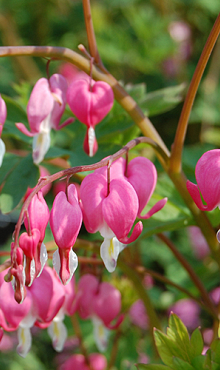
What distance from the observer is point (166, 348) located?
64 cm

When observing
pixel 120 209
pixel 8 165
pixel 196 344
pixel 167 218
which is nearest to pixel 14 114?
pixel 8 165

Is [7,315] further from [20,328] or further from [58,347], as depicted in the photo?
[58,347]

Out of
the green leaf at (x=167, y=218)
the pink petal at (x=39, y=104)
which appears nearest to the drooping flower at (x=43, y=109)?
the pink petal at (x=39, y=104)

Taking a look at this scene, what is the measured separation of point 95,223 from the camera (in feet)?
1.87

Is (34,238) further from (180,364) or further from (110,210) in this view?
(180,364)

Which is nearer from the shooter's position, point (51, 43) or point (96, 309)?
point (96, 309)

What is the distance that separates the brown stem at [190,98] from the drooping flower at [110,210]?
17 cm

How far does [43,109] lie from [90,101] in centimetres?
8

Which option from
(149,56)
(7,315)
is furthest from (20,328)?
(149,56)

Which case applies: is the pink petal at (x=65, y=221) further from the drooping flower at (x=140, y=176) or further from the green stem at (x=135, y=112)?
the green stem at (x=135, y=112)

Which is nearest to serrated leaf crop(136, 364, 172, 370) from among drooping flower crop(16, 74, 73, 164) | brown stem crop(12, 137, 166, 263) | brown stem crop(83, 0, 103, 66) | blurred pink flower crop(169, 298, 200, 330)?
brown stem crop(12, 137, 166, 263)

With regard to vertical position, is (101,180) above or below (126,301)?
above

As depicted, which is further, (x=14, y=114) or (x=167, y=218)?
(x=14, y=114)

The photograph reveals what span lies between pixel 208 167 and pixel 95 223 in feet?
0.55
